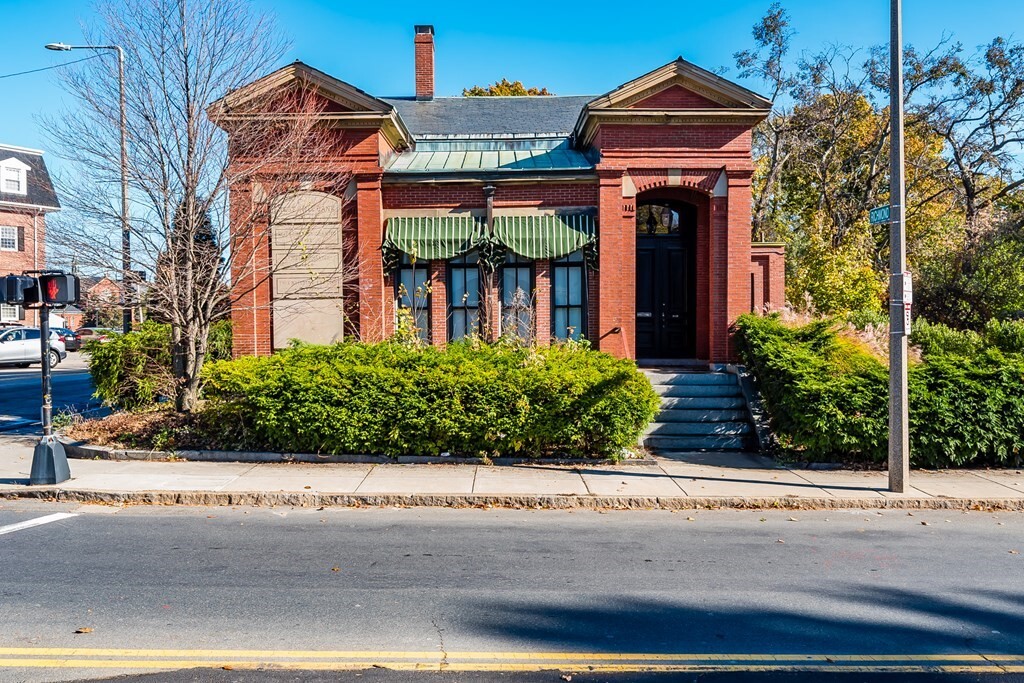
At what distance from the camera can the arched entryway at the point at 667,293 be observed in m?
16.8

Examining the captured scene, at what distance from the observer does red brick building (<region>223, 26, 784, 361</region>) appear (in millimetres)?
15453

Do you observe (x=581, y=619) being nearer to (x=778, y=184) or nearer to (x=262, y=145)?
(x=262, y=145)

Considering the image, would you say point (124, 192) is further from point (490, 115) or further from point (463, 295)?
point (490, 115)

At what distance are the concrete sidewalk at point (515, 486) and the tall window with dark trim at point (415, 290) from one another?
17.9 feet

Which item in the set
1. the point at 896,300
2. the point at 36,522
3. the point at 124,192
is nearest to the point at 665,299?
the point at 896,300

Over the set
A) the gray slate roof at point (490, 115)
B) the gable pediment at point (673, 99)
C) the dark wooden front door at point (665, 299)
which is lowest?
the dark wooden front door at point (665, 299)

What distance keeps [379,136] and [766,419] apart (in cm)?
919

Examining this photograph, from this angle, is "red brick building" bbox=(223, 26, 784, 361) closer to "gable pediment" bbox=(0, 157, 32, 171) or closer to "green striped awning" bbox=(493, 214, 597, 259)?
"green striped awning" bbox=(493, 214, 597, 259)

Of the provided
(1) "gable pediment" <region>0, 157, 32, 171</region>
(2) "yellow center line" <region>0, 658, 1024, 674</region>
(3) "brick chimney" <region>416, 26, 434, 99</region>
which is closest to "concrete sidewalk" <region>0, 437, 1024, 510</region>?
(2) "yellow center line" <region>0, 658, 1024, 674</region>

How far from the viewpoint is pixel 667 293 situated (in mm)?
16859

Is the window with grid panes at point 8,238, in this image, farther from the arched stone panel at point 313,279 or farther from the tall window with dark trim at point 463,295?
the tall window with dark trim at point 463,295

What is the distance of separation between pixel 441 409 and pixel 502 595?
17.4 feet

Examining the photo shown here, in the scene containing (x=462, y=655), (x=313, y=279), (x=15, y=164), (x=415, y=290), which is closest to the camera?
(x=462, y=655)

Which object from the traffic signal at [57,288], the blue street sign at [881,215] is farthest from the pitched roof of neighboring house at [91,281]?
the blue street sign at [881,215]
